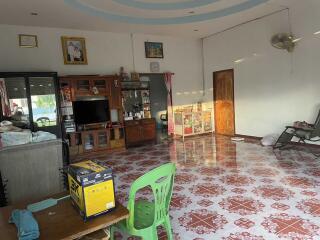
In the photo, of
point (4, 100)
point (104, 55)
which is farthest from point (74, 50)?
point (4, 100)

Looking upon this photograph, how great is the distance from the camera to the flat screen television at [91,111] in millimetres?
5746

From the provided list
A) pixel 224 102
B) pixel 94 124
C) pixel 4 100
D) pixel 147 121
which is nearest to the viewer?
pixel 4 100

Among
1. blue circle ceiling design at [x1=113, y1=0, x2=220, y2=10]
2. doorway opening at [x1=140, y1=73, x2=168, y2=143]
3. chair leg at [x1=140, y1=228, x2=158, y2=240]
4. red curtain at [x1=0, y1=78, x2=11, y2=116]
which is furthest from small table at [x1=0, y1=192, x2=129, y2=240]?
doorway opening at [x1=140, y1=73, x2=168, y2=143]

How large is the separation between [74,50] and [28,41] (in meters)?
0.98

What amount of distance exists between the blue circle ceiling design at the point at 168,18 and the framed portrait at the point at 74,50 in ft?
3.77

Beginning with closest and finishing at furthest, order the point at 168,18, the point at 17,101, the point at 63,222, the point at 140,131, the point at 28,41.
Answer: the point at 63,222 < the point at 17,101 < the point at 28,41 < the point at 168,18 < the point at 140,131

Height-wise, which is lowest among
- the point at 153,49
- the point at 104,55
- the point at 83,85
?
the point at 83,85

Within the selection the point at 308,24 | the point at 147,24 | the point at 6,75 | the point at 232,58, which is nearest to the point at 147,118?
the point at 147,24

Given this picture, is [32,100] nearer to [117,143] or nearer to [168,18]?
[117,143]

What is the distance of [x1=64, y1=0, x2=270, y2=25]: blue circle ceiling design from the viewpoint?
4.75 m

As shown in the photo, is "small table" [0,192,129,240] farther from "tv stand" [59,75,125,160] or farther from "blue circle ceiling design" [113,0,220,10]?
"tv stand" [59,75,125,160]

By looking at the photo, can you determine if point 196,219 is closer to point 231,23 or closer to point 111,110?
point 111,110

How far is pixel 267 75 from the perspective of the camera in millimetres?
5973

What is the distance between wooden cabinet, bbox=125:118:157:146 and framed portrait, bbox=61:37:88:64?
1.93 metres
